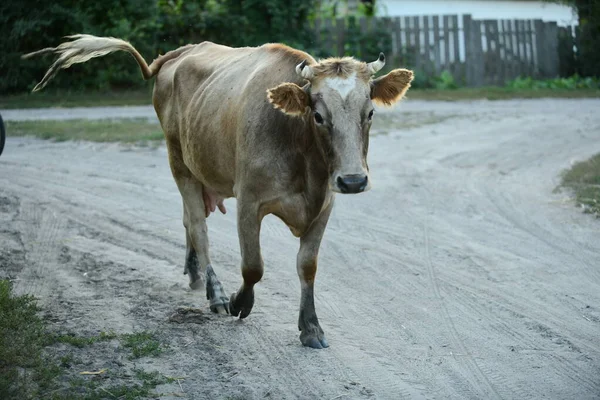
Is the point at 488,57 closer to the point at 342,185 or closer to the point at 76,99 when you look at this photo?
the point at 76,99

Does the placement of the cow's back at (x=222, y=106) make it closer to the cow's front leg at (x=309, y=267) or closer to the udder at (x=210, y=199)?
the udder at (x=210, y=199)

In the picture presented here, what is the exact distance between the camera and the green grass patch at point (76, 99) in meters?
21.6

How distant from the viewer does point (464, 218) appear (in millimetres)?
10438

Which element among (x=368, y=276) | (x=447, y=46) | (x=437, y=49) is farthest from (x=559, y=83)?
(x=368, y=276)

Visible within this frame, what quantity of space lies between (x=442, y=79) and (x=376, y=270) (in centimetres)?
1755

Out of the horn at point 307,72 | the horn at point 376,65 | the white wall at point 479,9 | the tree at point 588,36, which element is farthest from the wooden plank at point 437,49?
the horn at point 307,72

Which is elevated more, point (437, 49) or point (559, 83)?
point (437, 49)

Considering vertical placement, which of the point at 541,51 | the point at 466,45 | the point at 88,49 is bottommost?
the point at 541,51

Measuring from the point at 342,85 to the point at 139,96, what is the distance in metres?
17.9

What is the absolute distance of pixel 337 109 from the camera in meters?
6.10

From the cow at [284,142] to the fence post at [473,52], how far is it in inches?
738

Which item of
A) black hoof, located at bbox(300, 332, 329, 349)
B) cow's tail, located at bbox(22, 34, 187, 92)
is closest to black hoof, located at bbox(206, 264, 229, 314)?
black hoof, located at bbox(300, 332, 329, 349)

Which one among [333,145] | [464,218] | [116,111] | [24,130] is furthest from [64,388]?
[116,111]

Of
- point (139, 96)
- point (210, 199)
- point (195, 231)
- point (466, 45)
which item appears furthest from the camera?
point (466, 45)
